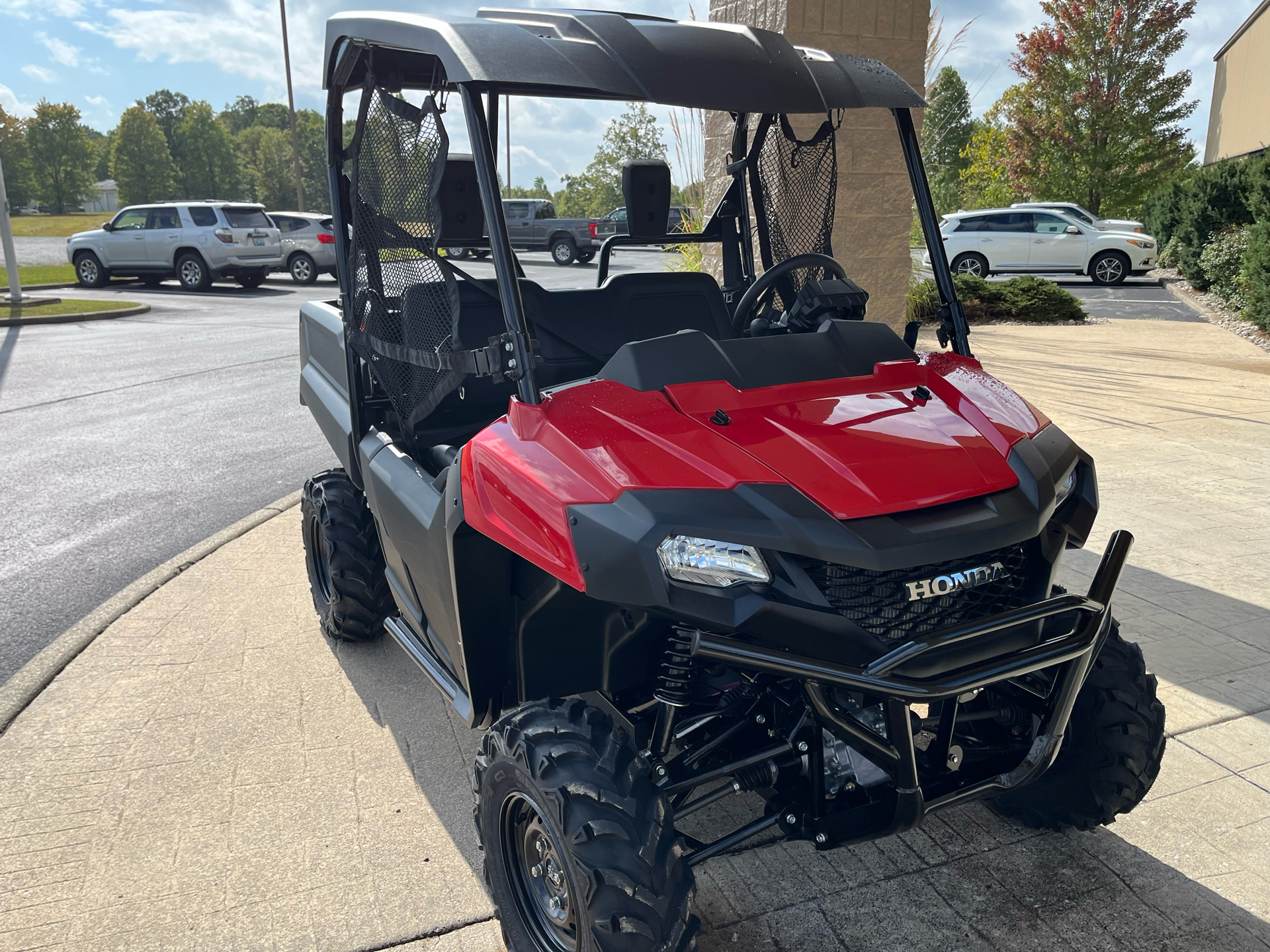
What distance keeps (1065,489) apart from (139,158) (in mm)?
99605

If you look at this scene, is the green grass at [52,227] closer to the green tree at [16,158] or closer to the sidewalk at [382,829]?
the green tree at [16,158]

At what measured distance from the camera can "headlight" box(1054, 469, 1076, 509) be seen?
7.33ft

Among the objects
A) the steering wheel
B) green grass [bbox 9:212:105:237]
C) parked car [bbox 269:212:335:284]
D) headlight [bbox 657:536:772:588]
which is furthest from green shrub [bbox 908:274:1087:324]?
green grass [bbox 9:212:105:237]

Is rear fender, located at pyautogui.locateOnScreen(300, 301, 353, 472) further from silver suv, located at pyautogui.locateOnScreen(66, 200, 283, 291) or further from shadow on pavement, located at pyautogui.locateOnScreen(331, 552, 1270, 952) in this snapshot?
silver suv, located at pyautogui.locateOnScreen(66, 200, 283, 291)

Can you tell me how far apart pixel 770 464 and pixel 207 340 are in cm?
1251

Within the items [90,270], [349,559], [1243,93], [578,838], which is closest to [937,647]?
[578,838]

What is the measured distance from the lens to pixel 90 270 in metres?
20.4

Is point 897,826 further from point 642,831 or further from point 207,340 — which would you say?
point 207,340

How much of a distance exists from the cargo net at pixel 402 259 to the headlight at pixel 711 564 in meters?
0.99

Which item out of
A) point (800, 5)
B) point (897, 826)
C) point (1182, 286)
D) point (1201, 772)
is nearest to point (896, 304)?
point (800, 5)

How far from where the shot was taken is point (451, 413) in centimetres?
345

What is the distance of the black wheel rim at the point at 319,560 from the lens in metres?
4.13

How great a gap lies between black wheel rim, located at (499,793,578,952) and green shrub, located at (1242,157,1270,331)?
1287 cm

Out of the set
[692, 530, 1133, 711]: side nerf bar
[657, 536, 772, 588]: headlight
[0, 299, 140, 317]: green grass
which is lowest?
[0, 299, 140, 317]: green grass
